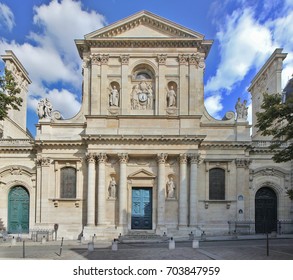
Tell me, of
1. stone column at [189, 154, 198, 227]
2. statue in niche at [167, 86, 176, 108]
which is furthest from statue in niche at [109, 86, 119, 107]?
stone column at [189, 154, 198, 227]

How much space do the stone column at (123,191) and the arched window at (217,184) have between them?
7074mm

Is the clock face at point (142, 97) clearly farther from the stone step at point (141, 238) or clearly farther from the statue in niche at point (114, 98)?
the stone step at point (141, 238)

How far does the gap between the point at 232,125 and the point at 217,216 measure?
753cm

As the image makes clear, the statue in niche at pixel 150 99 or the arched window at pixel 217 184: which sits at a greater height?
the statue in niche at pixel 150 99

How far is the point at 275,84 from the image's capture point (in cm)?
3566

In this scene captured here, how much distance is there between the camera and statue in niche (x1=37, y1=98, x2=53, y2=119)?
31.7m

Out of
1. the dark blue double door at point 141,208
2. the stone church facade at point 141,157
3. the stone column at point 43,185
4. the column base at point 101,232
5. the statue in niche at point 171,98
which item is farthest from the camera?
the statue in niche at point 171,98

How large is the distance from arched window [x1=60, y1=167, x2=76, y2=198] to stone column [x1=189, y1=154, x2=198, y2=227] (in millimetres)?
9419

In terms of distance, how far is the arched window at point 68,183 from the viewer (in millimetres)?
31047

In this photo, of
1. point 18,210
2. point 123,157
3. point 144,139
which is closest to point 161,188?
point 123,157

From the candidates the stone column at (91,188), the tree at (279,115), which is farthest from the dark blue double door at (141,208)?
the tree at (279,115)

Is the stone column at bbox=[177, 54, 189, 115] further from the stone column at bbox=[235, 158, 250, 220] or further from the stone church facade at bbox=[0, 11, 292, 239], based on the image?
the stone column at bbox=[235, 158, 250, 220]

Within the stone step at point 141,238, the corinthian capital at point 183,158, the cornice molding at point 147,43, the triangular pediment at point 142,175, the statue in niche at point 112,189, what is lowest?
the stone step at point 141,238
